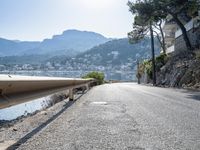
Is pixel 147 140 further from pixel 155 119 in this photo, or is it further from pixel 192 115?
pixel 192 115

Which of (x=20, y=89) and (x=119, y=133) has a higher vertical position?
(x=20, y=89)

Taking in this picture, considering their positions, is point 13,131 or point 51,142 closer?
→ point 51,142

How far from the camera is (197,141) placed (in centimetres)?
638

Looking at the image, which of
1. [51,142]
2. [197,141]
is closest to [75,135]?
[51,142]

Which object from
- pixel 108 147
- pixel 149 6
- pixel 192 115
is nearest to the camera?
pixel 108 147

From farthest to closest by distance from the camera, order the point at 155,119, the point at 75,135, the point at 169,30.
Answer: the point at 169,30 < the point at 155,119 < the point at 75,135

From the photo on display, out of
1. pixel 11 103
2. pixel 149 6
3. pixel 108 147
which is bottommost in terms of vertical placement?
pixel 108 147

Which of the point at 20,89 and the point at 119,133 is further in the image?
the point at 119,133

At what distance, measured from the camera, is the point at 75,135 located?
7062 mm

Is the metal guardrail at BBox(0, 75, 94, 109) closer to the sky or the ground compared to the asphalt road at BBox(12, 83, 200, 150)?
closer to the sky

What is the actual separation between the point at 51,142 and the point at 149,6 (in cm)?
4344

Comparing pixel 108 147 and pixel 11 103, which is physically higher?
pixel 11 103

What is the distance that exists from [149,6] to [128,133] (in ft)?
139

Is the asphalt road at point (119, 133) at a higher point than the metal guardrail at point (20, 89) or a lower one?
lower
